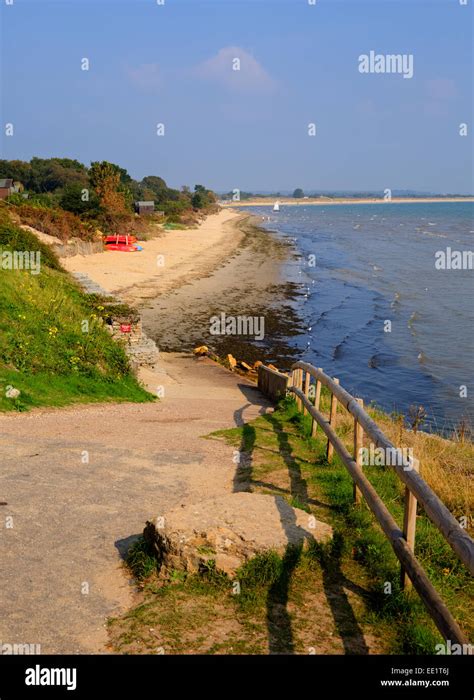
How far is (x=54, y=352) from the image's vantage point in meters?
14.5

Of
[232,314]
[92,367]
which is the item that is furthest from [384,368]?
[92,367]

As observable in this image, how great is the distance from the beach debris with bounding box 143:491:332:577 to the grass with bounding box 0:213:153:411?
23.9 feet

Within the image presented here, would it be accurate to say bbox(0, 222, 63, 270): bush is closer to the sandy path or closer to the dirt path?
the sandy path

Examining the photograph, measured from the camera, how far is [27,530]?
6.64 metres

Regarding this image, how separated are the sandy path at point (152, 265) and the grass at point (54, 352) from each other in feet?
53.1

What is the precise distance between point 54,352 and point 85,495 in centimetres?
737

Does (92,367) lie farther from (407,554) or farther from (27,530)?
(407,554)

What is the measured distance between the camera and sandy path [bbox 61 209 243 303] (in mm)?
37281
